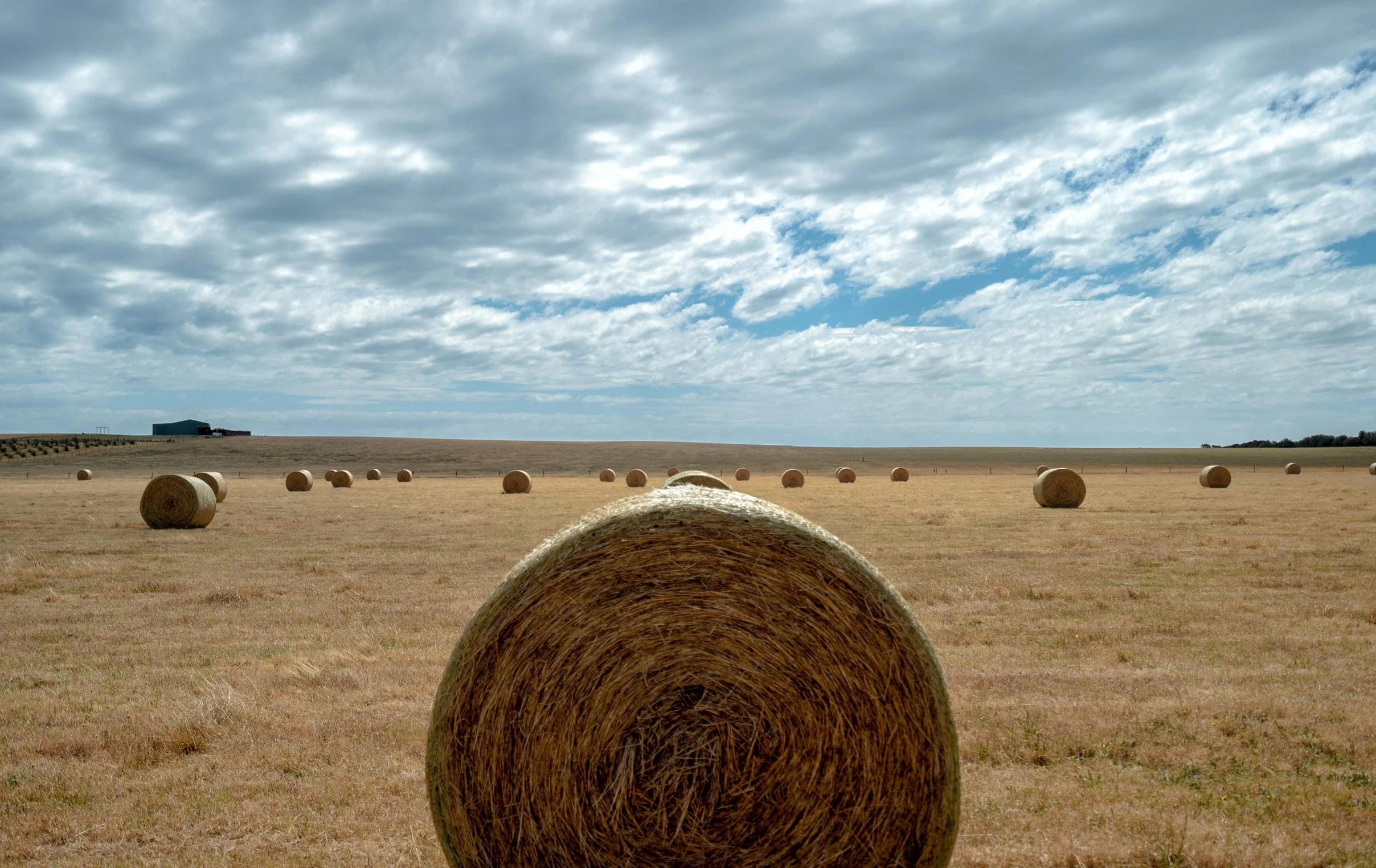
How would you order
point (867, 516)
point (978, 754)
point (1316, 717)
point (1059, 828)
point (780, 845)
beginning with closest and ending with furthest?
point (780, 845), point (1059, 828), point (978, 754), point (1316, 717), point (867, 516)

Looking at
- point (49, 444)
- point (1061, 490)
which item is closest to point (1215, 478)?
point (1061, 490)

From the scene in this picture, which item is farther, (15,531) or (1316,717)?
(15,531)

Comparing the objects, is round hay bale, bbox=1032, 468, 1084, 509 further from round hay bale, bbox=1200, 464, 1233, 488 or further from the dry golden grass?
round hay bale, bbox=1200, 464, 1233, 488

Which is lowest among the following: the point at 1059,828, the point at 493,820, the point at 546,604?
the point at 1059,828

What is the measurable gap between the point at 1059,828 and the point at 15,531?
2332cm

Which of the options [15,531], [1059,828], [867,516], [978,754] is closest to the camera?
[1059,828]

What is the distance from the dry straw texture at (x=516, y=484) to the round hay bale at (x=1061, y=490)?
22.0 meters

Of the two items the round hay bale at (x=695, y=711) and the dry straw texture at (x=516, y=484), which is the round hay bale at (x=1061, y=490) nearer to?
the dry straw texture at (x=516, y=484)

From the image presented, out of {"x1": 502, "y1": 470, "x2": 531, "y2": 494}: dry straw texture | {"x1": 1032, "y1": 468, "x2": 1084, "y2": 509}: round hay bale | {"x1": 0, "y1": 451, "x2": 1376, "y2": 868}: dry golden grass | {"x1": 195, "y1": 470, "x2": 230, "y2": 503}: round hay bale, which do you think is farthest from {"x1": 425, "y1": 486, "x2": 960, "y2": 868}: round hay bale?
{"x1": 502, "y1": 470, "x2": 531, "y2": 494}: dry straw texture

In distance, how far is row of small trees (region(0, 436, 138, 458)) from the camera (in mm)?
89812

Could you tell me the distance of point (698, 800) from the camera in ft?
14.4

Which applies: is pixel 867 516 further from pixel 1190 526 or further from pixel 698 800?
pixel 698 800

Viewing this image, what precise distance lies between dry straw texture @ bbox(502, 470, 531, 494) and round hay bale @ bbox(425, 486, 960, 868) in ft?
121

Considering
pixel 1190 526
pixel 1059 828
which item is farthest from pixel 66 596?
pixel 1190 526
